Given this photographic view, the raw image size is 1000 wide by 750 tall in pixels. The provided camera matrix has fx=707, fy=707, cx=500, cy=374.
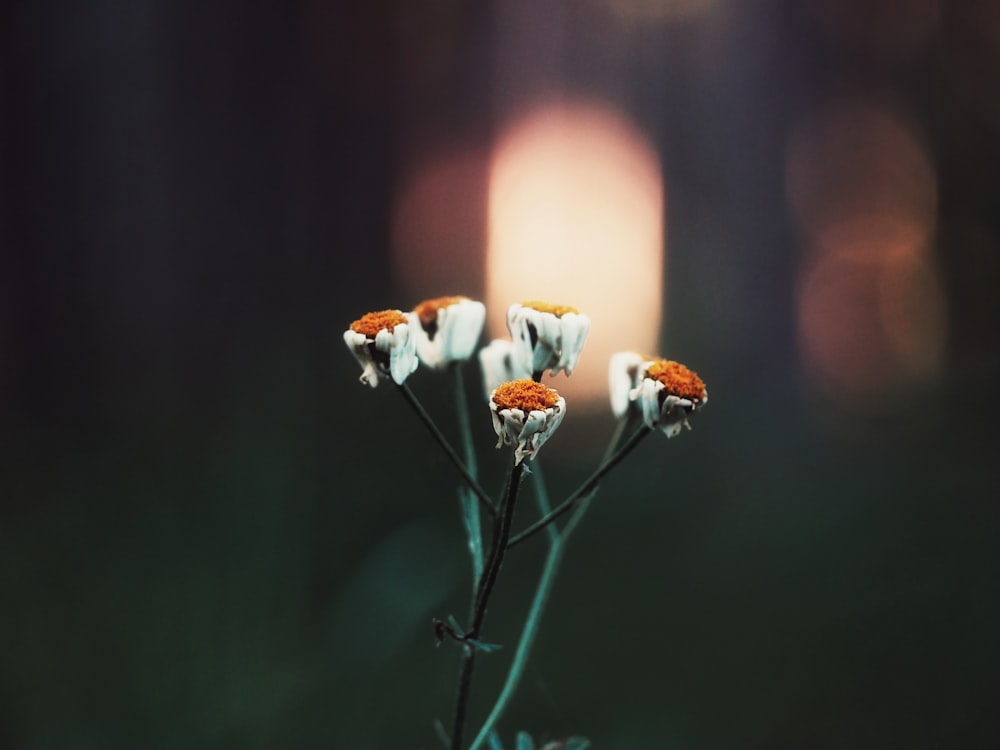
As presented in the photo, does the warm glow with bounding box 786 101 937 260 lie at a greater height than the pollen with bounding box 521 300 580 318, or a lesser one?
greater

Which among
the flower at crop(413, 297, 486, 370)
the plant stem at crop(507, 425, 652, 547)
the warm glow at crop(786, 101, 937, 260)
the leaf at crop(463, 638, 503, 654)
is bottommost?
the leaf at crop(463, 638, 503, 654)

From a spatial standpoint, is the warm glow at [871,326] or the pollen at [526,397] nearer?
the pollen at [526,397]

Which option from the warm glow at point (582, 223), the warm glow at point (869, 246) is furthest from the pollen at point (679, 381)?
the warm glow at point (869, 246)

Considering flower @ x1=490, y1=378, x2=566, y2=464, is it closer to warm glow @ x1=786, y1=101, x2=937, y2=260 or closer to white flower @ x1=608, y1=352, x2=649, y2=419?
white flower @ x1=608, y1=352, x2=649, y2=419

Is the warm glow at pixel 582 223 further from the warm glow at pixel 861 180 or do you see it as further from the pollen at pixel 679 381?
the pollen at pixel 679 381

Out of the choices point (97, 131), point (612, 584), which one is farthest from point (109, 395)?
point (612, 584)

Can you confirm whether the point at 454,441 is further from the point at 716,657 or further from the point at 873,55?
the point at 873,55

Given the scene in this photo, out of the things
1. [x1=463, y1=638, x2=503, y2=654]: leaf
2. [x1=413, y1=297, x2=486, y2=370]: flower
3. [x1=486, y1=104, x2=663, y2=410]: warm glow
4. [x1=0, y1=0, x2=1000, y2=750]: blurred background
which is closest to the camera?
[x1=463, y1=638, x2=503, y2=654]: leaf

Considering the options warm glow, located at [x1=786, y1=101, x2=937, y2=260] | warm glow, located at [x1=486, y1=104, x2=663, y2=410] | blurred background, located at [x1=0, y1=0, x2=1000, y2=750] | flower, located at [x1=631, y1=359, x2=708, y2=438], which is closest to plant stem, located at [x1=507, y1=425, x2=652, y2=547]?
flower, located at [x1=631, y1=359, x2=708, y2=438]
